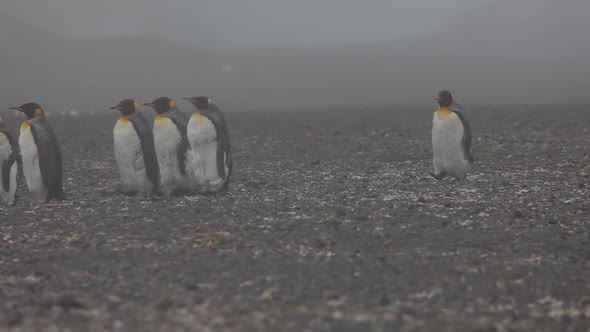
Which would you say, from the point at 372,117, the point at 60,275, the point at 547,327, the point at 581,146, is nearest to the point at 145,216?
the point at 60,275

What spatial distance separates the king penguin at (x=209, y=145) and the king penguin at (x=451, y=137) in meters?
2.40

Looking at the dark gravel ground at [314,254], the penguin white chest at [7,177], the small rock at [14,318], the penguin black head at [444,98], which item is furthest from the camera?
the penguin black head at [444,98]

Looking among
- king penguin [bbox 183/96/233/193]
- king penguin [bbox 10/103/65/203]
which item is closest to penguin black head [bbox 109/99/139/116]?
king penguin [bbox 183/96/233/193]

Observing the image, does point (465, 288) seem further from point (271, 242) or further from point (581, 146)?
point (581, 146)

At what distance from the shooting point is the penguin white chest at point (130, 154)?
299 inches

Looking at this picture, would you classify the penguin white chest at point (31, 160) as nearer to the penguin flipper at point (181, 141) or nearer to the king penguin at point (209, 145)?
the penguin flipper at point (181, 141)

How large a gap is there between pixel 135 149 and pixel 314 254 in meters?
2.85

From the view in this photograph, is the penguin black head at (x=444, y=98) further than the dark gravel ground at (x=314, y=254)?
Yes

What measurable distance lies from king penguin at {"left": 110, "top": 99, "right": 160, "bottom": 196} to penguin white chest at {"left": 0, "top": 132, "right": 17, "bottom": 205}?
3.39 feet

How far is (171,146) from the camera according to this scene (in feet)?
24.8

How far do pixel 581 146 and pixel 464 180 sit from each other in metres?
3.72

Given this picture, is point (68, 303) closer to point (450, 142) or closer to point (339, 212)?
point (339, 212)

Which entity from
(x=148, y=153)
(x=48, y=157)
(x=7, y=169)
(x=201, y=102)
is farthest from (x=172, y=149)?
(x=7, y=169)

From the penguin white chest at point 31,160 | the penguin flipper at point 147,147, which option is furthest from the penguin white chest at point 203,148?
the penguin white chest at point 31,160
